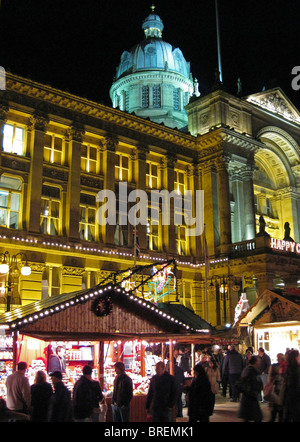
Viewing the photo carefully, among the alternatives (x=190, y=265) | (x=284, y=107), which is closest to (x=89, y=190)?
(x=190, y=265)

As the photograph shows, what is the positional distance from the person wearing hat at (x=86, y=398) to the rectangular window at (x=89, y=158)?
25.7 meters

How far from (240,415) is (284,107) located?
41306 mm

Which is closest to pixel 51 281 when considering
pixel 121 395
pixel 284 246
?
pixel 284 246

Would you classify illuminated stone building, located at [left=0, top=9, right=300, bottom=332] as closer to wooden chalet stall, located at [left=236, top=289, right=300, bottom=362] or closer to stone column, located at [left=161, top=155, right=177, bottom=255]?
stone column, located at [left=161, top=155, right=177, bottom=255]

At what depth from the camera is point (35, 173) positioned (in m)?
31.5

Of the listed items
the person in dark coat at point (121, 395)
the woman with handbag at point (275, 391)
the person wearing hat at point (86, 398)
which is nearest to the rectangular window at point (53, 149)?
the person in dark coat at point (121, 395)

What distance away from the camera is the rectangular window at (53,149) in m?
33.4

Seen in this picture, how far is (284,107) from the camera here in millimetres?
47312

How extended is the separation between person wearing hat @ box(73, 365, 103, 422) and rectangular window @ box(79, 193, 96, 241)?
77.0 ft

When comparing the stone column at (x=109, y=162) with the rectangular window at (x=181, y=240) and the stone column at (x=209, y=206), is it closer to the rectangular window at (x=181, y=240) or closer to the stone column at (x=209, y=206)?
the rectangular window at (x=181, y=240)

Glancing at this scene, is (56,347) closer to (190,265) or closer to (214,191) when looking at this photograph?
(190,265)

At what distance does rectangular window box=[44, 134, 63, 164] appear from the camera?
33.4 m

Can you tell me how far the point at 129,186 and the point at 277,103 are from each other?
1887 cm

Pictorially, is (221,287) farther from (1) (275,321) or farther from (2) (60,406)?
(2) (60,406)
